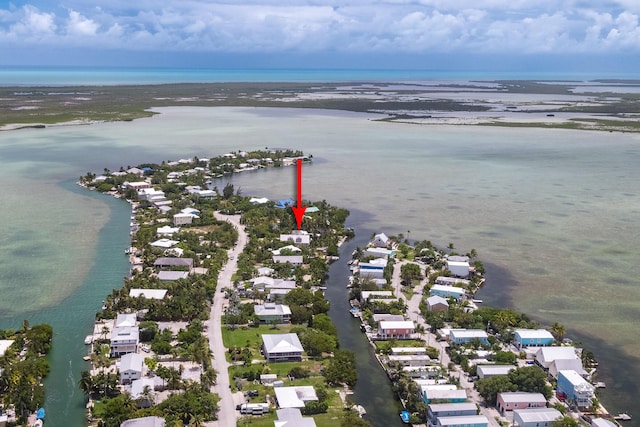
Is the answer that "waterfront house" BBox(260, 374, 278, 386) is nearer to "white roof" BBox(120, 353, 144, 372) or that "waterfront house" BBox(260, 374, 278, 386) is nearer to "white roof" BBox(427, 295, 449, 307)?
"white roof" BBox(120, 353, 144, 372)

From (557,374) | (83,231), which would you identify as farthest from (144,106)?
(557,374)

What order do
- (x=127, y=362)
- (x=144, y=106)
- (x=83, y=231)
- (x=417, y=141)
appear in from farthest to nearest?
(x=144, y=106), (x=417, y=141), (x=83, y=231), (x=127, y=362)

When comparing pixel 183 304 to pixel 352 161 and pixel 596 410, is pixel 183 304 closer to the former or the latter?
pixel 596 410

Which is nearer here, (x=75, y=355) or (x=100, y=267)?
(x=75, y=355)

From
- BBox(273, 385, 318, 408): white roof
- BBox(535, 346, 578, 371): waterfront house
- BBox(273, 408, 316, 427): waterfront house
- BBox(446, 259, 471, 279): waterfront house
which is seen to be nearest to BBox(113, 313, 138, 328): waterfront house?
BBox(273, 385, 318, 408): white roof

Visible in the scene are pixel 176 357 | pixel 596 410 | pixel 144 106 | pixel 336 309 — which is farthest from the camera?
pixel 144 106

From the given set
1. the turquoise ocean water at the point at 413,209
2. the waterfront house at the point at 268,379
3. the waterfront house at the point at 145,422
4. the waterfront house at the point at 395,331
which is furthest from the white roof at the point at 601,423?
the waterfront house at the point at 145,422
